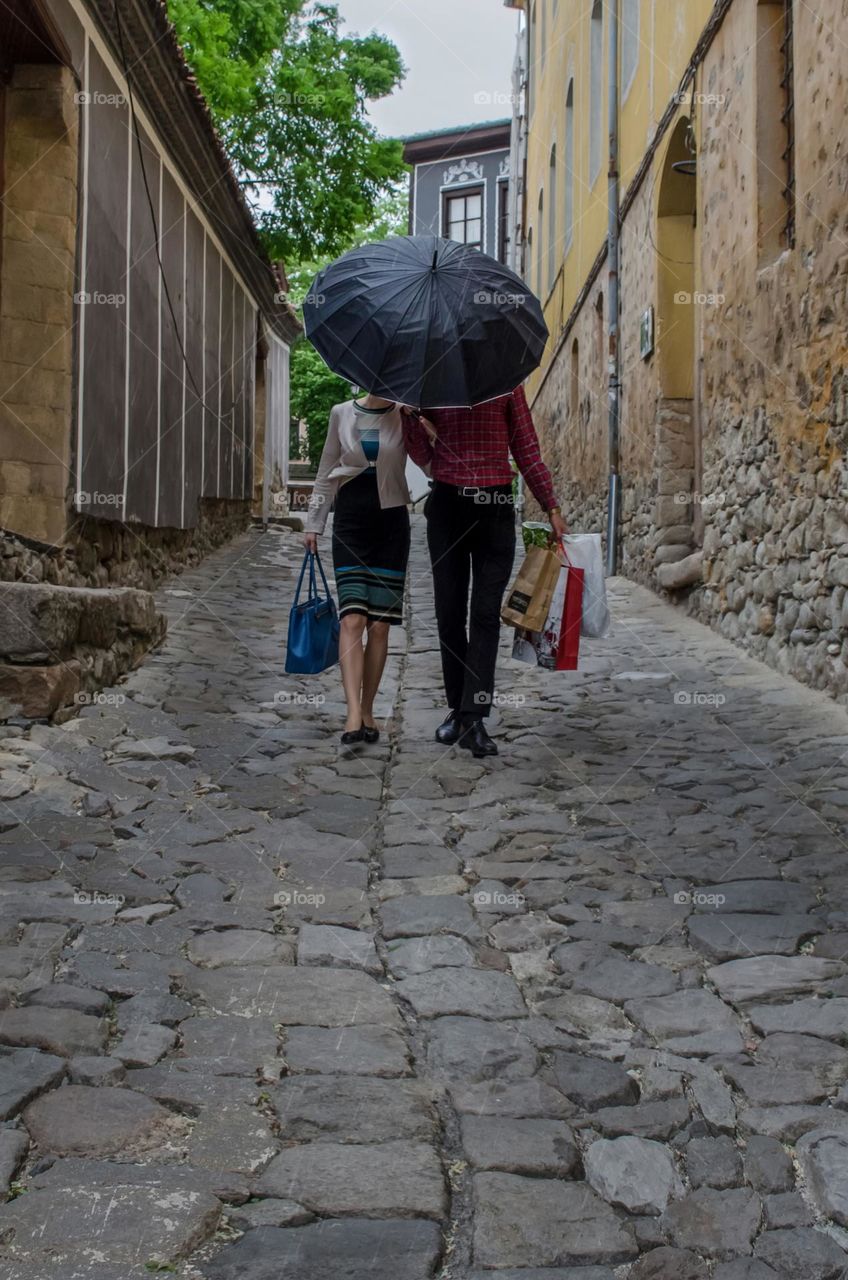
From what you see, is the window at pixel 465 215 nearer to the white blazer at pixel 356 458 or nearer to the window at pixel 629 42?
the window at pixel 629 42

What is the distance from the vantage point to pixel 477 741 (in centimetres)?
495

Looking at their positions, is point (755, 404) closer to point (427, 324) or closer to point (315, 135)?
point (427, 324)

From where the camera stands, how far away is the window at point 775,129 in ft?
22.1

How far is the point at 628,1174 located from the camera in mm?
2010

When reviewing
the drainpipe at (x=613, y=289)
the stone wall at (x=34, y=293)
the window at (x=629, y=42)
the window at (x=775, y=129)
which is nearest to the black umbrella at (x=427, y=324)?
→ the stone wall at (x=34, y=293)

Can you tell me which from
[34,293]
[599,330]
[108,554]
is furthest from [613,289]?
[34,293]

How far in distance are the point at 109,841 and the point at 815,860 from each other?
2088mm

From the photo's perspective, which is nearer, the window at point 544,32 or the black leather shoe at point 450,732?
the black leather shoe at point 450,732

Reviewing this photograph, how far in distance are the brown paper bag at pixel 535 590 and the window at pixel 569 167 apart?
11.7 metres

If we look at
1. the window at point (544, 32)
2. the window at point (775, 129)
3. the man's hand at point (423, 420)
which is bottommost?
the man's hand at point (423, 420)

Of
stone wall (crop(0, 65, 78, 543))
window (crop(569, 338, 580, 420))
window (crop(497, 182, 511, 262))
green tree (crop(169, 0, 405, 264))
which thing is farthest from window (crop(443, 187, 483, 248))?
stone wall (crop(0, 65, 78, 543))

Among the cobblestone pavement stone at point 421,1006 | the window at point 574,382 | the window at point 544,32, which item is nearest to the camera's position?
Result: the cobblestone pavement stone at point 421,1006

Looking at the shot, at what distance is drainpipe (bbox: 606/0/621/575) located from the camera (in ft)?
37.0

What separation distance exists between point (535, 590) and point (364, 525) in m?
0.74
